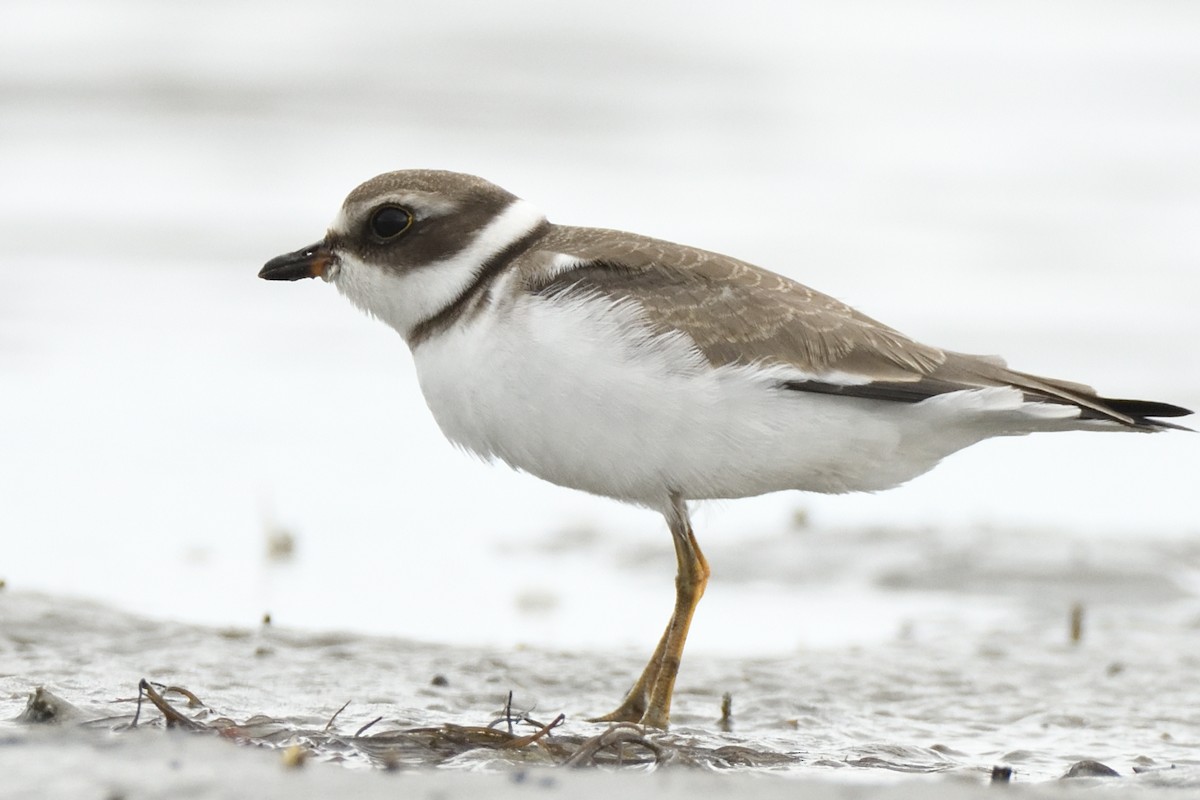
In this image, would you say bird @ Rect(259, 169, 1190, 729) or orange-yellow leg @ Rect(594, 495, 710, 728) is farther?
orange-yellow leg @ Rect(594, 495, 710, 728)

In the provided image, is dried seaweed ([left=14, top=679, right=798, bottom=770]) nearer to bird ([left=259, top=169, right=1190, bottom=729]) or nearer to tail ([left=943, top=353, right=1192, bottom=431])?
bird ([left=259, top=169, right=1190, bottom=729])

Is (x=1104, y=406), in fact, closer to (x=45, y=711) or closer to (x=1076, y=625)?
(x=1076, y=625)

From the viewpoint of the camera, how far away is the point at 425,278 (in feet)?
19.2

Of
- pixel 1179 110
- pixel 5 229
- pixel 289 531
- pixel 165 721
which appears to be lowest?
pixel 165 721

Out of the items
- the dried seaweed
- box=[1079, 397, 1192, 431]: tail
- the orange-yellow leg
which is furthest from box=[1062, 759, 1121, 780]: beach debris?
the orange-yellow leg

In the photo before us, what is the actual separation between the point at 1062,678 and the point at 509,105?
591 inches

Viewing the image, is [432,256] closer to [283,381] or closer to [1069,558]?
[1069,558]

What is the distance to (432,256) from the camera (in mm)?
5887

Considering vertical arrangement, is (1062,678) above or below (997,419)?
below

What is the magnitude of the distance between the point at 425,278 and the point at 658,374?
923 mm

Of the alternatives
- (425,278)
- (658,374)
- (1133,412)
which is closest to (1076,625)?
(1133,412)

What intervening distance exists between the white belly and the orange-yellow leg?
9.8 inches

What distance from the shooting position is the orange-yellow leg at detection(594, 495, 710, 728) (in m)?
5.79

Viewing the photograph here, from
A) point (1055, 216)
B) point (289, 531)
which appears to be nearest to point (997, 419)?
point (289, 531)
